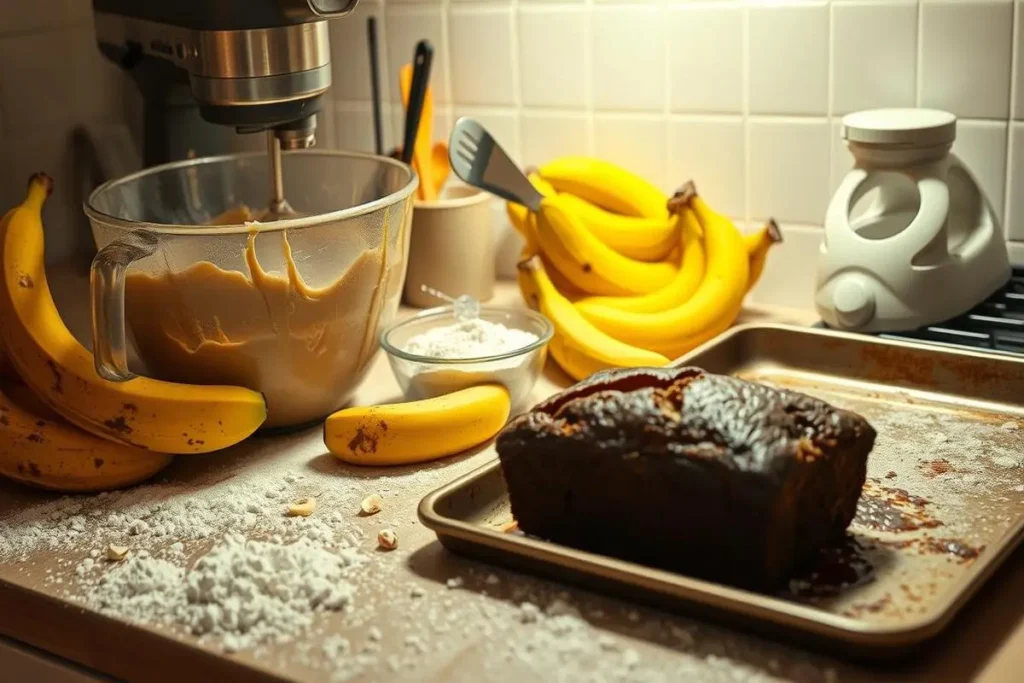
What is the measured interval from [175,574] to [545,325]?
17.0 inches

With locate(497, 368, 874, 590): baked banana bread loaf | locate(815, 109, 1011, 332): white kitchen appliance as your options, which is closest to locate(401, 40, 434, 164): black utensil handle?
locate(815, 109, 1011, 332): white kitchen appliance

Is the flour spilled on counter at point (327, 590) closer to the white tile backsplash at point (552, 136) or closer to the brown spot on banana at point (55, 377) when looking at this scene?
the brown spot on banana at point (55, 377)

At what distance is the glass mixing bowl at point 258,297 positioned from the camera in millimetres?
960

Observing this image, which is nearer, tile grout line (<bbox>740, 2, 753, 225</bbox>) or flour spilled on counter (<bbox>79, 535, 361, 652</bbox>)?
flour spilled on counter (<bbox>79, 535, 361, 652</bbox>)

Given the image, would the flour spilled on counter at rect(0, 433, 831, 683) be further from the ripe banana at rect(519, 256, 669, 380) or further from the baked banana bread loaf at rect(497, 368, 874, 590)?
the ripe banana at rect(519, 256, 669, 380)

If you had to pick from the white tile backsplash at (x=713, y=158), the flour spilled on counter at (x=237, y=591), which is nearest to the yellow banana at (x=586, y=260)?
the white tile backsplash at (x=713, y=158)

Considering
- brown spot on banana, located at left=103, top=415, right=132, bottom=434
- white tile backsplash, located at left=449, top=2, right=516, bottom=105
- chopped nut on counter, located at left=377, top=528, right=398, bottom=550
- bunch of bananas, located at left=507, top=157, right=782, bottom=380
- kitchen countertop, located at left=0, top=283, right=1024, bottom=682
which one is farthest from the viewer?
white tile backsplash, located at left=449, top=2, right=516, bottom=105

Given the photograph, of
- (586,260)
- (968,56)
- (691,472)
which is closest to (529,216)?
(586,260)

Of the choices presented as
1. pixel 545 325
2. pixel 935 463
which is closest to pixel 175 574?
pixel 545 325

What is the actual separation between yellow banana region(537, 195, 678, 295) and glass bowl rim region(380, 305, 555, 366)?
0.09 m

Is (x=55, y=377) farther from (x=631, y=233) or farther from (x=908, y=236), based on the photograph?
(x=908, y=236)

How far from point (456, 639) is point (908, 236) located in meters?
0.61

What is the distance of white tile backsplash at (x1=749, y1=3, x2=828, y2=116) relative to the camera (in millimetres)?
1190

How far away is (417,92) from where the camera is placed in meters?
1.27
